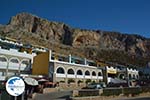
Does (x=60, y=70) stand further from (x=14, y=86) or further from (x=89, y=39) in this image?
(x=89, y=39)

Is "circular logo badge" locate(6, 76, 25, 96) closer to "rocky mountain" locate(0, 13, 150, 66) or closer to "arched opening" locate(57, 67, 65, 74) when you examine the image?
"arched opening" locate(57, 67, 65, 74)

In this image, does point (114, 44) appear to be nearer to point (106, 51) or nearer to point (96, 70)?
point (106, 51)

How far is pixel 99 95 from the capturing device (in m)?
19.8

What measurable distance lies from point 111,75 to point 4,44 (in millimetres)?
27918

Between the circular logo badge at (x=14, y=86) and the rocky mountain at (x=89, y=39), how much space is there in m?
95.5

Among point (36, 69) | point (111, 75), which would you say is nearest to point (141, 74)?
point (111, 75)

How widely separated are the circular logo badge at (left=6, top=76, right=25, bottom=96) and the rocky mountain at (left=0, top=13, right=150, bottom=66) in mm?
95451

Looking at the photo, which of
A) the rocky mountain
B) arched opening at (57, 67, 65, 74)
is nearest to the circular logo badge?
arched opening at (57, 67, 65, 74)

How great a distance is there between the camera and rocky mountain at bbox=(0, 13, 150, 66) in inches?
4225

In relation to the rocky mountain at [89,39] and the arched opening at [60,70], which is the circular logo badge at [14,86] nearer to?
the arched opening at [60,70]

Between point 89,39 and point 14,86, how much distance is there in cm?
11918

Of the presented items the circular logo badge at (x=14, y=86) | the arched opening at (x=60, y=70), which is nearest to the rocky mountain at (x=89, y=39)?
the arched opening at (x=60, y=70)

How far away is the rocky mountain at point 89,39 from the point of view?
107 m

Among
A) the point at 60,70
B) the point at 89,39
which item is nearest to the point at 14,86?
the point at 60,70
